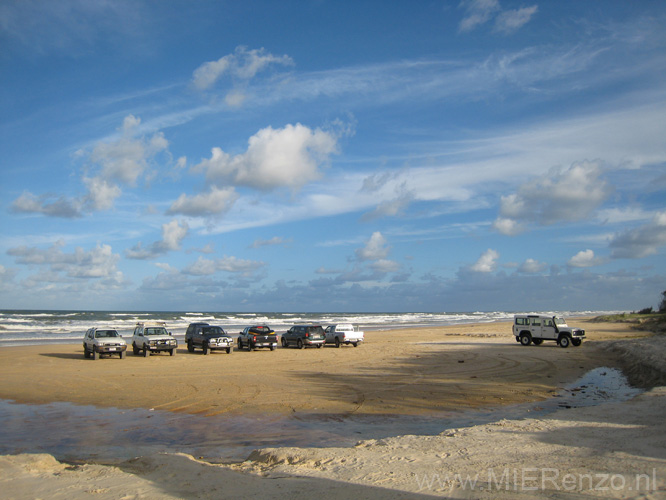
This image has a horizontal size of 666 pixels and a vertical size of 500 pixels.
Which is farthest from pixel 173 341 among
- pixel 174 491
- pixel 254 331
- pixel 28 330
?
pixel 28 330

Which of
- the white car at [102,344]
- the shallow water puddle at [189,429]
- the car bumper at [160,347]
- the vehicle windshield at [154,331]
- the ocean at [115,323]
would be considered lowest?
the ocean at [115,323]

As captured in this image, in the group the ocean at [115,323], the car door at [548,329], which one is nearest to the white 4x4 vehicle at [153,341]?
the ocean at [115,323]

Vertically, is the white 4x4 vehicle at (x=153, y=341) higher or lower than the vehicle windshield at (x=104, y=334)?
lower

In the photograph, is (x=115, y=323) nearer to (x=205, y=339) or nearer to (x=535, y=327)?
(x=205, y=339)

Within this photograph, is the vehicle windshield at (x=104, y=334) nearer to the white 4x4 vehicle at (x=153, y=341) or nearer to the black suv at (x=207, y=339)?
the white 4x4 vehicle at (x=153, y=341)

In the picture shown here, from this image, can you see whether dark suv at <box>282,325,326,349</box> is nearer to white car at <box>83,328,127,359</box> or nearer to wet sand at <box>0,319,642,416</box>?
wet sand at <box>0,319,642,416</box>

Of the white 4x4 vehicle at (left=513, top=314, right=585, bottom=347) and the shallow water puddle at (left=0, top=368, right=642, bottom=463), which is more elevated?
the white 4x4 vehicle at (left=513, top=314, right=585, bottom=347)

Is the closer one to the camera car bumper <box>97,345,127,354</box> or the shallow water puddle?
the shallow water puddle

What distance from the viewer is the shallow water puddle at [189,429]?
9.55 metres

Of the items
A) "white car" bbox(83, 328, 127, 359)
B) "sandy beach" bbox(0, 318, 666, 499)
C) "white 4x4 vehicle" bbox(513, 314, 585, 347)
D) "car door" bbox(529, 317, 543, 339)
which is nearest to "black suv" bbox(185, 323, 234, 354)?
"white car" bbox(83, 328, 127, 359)

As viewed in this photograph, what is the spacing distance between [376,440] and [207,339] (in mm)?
23021

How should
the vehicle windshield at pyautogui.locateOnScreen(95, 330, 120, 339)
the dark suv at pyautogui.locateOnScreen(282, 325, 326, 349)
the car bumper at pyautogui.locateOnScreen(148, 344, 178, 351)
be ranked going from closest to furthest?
1. the vehicle windshield at pyautogui.locateOnScreen(95, 330, 120, 339)
2. the car bumper at pyautogui.locateOnScreen(148, 344, 178, 351)
3. the dark suv at pyautogui.locateOnScreen(282, 325, 326, 349)

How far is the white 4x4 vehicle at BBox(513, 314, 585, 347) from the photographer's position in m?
31.3

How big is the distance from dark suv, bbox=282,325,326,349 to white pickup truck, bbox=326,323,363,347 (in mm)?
1030
